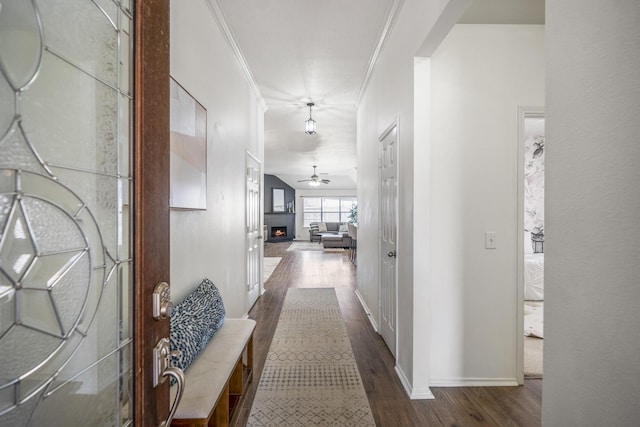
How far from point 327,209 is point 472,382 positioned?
12479mm

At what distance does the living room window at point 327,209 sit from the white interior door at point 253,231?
32.5ft

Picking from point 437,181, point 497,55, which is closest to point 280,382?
point 437,181

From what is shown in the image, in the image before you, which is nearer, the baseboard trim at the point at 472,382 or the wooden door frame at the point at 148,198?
the wooden door frame at the point at 148,198

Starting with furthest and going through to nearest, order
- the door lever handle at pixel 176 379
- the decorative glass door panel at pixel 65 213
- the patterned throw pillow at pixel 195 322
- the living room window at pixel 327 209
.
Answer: the living room window at pixel 327 209
the patterned throw pillow at pixel 195 322
the door lever handle at pixel 176 379
the decorative glass door panel at pixel 65 213

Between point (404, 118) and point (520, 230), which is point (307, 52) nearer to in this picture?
point (404, 118)

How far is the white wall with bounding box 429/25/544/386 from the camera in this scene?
2295 millimetres

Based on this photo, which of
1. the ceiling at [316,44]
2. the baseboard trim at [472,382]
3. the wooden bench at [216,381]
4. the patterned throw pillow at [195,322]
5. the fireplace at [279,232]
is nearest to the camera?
the wooden bench at [216,381]

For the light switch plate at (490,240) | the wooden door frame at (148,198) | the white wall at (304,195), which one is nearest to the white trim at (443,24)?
the light switch plate at (490,240)

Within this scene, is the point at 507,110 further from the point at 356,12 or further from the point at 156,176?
the point at 156,176

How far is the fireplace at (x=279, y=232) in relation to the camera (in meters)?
13.4

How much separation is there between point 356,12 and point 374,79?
0.99 meters

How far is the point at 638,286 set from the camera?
63 centimetres

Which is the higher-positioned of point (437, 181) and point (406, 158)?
point (406, 158)

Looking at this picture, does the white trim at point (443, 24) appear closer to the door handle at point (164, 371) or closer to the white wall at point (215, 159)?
the white wall at point (215, 159)
